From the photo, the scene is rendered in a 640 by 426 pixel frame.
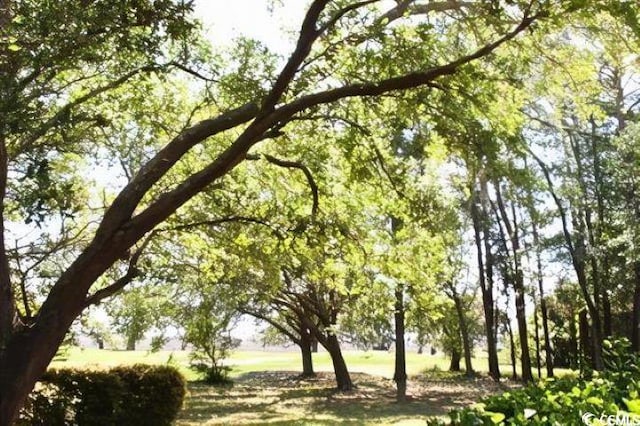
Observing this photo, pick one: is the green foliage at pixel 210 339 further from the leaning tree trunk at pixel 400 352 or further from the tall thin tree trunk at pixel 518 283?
the tall thin tree trunk at pixel 518 283

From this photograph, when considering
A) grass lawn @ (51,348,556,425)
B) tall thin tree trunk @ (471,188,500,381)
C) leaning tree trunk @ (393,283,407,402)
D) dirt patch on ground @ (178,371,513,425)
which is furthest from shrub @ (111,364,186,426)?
tall thin tree trunk @ (471,188,500,381)

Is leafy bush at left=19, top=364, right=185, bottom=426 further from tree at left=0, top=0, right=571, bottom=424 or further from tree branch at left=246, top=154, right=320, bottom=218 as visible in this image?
tree branch at left=246, top=154, right=320, bottom=218

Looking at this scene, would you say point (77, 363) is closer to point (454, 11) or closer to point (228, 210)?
point (228, 210)

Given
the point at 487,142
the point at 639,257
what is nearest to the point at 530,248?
the point at 639,257

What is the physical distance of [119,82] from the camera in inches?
363

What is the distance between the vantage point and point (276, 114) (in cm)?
792

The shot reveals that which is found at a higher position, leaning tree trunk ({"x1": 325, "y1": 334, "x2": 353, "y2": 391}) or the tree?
the tree

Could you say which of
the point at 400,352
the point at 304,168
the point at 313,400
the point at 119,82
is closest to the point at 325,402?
the point at 313,400

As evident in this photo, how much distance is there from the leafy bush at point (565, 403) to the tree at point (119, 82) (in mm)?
3834

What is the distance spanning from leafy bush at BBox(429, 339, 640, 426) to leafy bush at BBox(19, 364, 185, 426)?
9.19 metres

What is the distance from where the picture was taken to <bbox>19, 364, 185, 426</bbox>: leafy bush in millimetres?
10773

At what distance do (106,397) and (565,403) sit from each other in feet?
33.8

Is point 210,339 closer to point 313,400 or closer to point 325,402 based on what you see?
point 313,400

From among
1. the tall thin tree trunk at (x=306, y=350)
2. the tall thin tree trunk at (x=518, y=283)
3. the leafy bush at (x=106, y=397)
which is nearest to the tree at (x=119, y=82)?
the leafy bush at (x=106, y=397)
